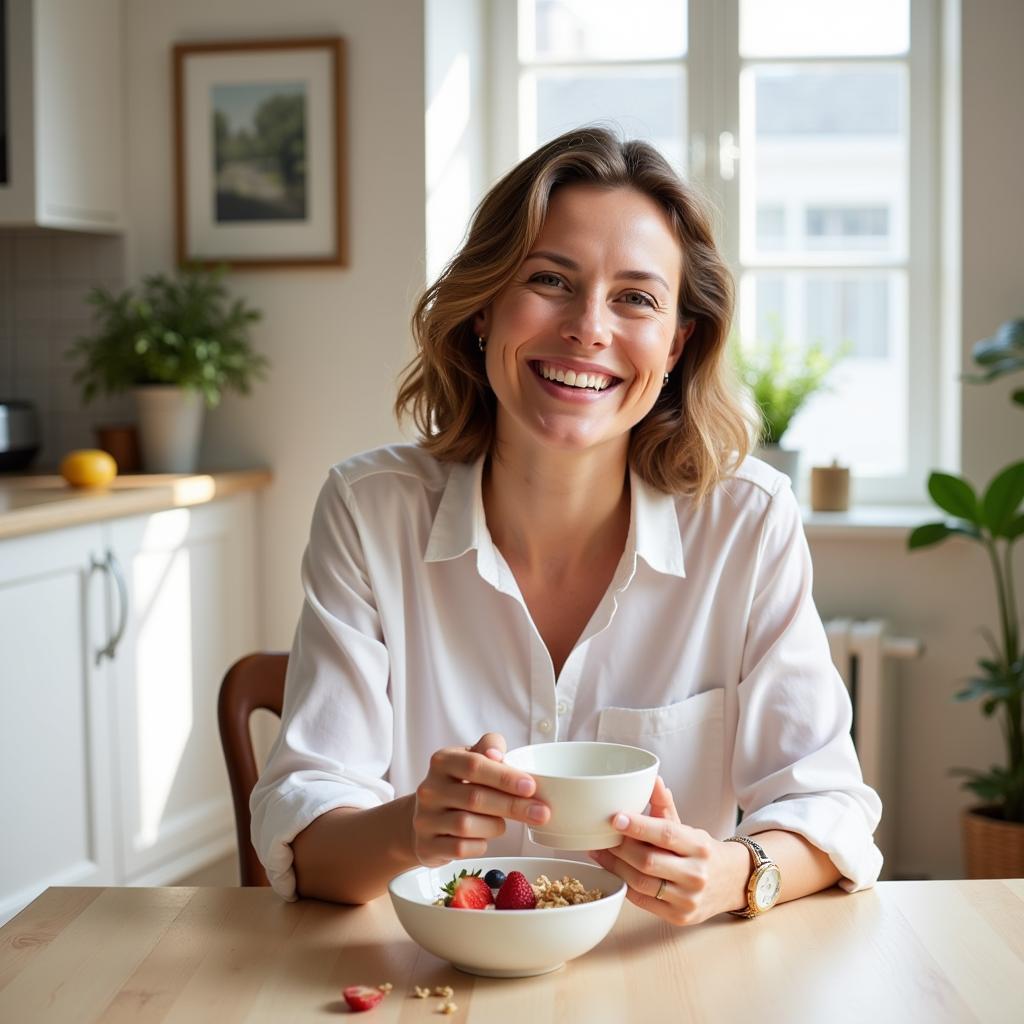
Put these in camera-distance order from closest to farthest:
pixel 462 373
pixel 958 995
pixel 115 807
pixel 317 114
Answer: pixel 958 995 → pixel 462 373 → pixel 115 807 → pixel 317 114

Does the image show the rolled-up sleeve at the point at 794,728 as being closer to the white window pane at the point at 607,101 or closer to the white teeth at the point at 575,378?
the white teeth at the point at 575,378

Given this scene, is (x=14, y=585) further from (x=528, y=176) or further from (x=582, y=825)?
(x=582, y=825)

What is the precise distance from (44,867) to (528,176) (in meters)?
1.79

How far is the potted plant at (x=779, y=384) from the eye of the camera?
336 cm

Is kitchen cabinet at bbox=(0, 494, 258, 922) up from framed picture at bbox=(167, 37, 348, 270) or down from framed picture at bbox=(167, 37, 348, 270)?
down

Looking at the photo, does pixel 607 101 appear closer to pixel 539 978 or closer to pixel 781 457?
pixel 781 457

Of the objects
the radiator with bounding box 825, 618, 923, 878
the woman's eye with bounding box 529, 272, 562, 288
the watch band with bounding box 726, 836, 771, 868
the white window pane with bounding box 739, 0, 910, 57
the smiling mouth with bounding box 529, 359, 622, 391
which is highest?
the white window pane with bounding box 739, 0, 910, 57

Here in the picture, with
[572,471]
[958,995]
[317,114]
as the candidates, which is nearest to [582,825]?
[958,995]

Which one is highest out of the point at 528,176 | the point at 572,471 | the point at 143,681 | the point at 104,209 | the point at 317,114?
the point at 317,114

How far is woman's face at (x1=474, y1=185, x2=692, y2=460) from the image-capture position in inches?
59.8

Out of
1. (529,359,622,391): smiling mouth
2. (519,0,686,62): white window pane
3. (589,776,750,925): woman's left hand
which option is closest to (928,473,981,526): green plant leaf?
(519,0,686,62): white window pane

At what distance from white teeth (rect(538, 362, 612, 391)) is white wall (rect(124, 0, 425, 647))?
1862 millimetres

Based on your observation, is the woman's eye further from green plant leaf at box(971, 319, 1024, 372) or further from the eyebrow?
green plant leaf at box(971, 319, 1024, 372)

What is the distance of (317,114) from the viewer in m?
3.42
